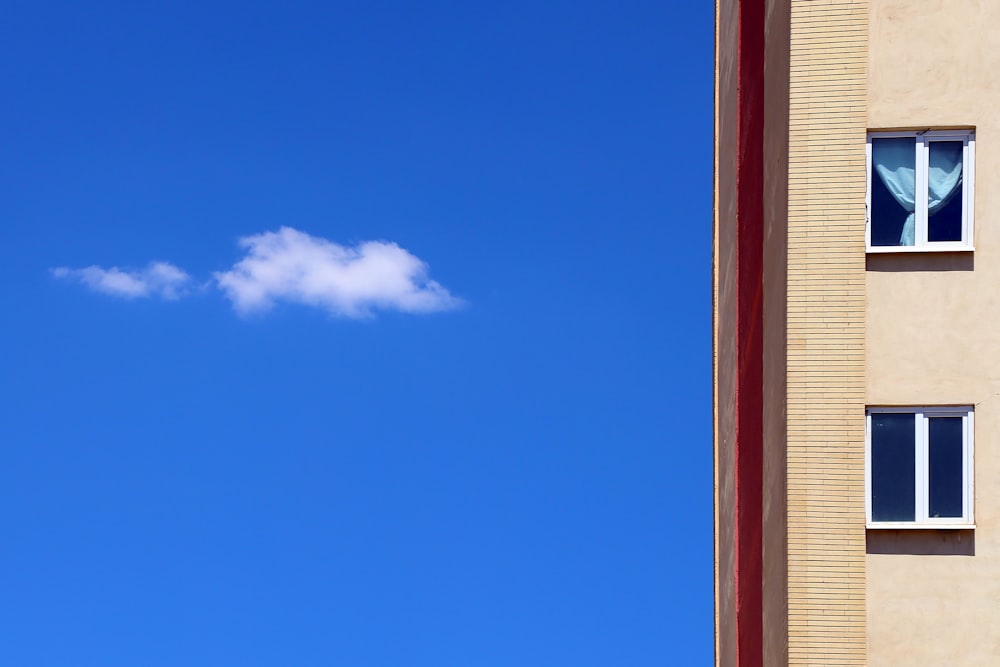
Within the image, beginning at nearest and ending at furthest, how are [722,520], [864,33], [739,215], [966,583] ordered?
[966,583] < [864,33] < [739,215] < [722,520]

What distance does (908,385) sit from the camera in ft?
66.2

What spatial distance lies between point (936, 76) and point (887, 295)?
3.17 meters

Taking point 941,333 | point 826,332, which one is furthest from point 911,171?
point 826,332

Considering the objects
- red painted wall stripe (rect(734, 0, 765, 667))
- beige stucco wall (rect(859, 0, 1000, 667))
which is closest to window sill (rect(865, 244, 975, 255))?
beige stucco wall (rect(859, 0, 1000, 667))

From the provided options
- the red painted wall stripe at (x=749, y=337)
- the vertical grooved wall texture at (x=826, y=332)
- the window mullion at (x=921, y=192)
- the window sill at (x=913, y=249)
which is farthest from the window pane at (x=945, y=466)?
the red painted wall stripe at (x=749, y=337)

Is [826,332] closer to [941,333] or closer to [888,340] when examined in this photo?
[888,340]

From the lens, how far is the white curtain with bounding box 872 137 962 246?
2062cm

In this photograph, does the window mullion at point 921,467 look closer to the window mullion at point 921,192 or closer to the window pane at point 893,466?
the window pane at point 893,466

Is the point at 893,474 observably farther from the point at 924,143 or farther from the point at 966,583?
the point at 924,143

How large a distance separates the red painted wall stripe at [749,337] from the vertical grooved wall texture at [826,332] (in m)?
3.57

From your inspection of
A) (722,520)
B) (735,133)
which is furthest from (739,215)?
(722,520)

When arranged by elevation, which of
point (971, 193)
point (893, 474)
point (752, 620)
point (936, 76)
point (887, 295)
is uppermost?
point (936, 76)

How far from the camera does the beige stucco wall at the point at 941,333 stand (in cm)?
1958

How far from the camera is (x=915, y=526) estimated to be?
19.7 metres
